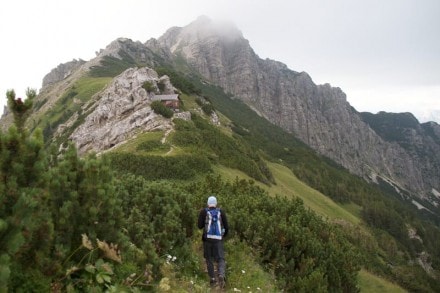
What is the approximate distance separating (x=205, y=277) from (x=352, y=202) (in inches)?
3580

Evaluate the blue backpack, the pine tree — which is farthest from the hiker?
the pine tree

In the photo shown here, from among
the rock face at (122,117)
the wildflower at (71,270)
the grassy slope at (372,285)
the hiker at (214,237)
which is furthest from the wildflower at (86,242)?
the rock face at (122,117)

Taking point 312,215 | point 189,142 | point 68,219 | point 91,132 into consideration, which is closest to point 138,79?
point 91,132

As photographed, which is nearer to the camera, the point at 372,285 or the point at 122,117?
the point at 372,285

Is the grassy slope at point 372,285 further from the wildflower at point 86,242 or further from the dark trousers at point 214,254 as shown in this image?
the wildflower at point 86,242

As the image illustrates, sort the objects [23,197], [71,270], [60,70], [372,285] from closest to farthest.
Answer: [23,197] → [71,270] → [372,285] → [60,70]

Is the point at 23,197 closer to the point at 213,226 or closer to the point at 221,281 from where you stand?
the point at 213,226

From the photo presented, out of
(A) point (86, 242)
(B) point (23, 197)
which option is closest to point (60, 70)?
(A) point (86, 242)

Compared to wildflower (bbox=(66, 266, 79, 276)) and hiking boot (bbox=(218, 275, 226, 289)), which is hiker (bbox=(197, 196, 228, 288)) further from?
wildflower (bbox=(66, 266, 79, 276))

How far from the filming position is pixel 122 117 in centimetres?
5319

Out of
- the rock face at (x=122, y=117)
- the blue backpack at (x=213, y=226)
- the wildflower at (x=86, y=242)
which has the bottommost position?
the blue backpack at (x=213, y=226)

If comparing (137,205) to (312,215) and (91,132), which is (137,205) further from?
(91,132)

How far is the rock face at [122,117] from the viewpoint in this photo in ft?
157

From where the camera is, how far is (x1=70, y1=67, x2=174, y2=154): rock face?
48.0 meters
